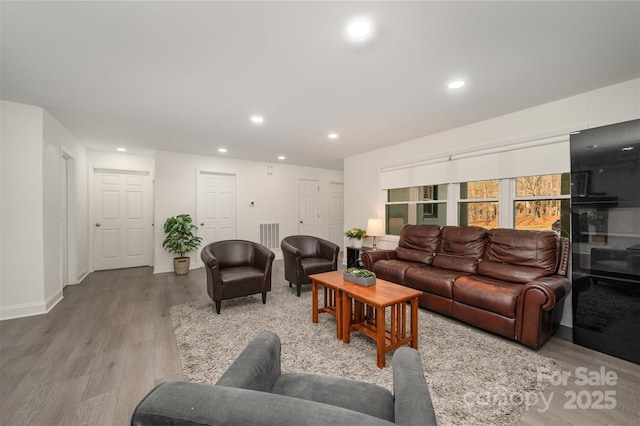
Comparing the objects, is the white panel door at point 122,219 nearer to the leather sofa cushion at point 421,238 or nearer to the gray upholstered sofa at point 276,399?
the leather sofa cushion at point 421,238

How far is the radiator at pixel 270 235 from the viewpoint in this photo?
638 cm

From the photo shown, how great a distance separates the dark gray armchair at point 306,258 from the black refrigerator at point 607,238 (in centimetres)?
274

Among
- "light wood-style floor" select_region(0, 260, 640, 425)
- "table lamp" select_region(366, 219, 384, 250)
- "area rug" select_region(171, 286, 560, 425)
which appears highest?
"table lamp" select_region(366, 219, 384, 250)

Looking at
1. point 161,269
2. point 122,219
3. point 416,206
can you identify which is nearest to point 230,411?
point 416,206

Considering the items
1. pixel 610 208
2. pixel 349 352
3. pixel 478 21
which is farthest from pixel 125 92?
pixel 610 208

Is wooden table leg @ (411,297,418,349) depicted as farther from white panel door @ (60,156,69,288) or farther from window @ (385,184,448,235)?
white panel door @ (60,156,69,288)

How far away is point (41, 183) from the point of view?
3057 mm

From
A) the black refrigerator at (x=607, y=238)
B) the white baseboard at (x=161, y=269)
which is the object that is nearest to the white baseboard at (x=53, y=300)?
the white baseboard at (x=161, y=269)

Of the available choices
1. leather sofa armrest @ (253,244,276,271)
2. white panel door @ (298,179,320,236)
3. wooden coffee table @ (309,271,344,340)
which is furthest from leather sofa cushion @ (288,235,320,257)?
white panel door @ (298,179,320,236)

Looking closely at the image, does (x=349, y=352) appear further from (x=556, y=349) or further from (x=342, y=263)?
(x=342, y=263)

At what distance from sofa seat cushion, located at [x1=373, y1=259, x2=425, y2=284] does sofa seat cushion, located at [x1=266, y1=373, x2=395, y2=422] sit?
7.70ft

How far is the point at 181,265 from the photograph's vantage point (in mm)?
4980

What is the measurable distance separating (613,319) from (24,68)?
217 inches

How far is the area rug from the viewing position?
1664 millimetres
